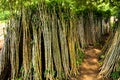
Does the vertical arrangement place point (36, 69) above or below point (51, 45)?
below

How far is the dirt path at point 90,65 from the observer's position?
411 inches

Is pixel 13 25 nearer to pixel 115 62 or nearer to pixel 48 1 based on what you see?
pixel 48 1

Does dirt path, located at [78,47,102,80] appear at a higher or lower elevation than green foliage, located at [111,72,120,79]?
lower

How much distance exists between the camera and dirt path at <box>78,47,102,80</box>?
34.2 feet

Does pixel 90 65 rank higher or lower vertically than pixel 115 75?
lower

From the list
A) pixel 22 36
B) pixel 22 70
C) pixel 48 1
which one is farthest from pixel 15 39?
pixel 48 1

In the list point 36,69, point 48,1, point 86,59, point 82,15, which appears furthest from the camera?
point 82,15

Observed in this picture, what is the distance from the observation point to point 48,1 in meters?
10.2

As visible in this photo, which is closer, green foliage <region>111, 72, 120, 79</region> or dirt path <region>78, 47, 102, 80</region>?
green foliage <region>111, 72, 120, 79</region>

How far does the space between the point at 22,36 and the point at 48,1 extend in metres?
1.44

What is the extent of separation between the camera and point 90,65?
11.5 metres

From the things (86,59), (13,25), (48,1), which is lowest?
(86,59)

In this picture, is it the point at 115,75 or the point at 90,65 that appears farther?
the point at 90,65

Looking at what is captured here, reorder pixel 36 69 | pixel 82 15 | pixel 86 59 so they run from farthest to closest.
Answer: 1. pixel 82 15
2. pixel 86 59
3. pixel 36 69
